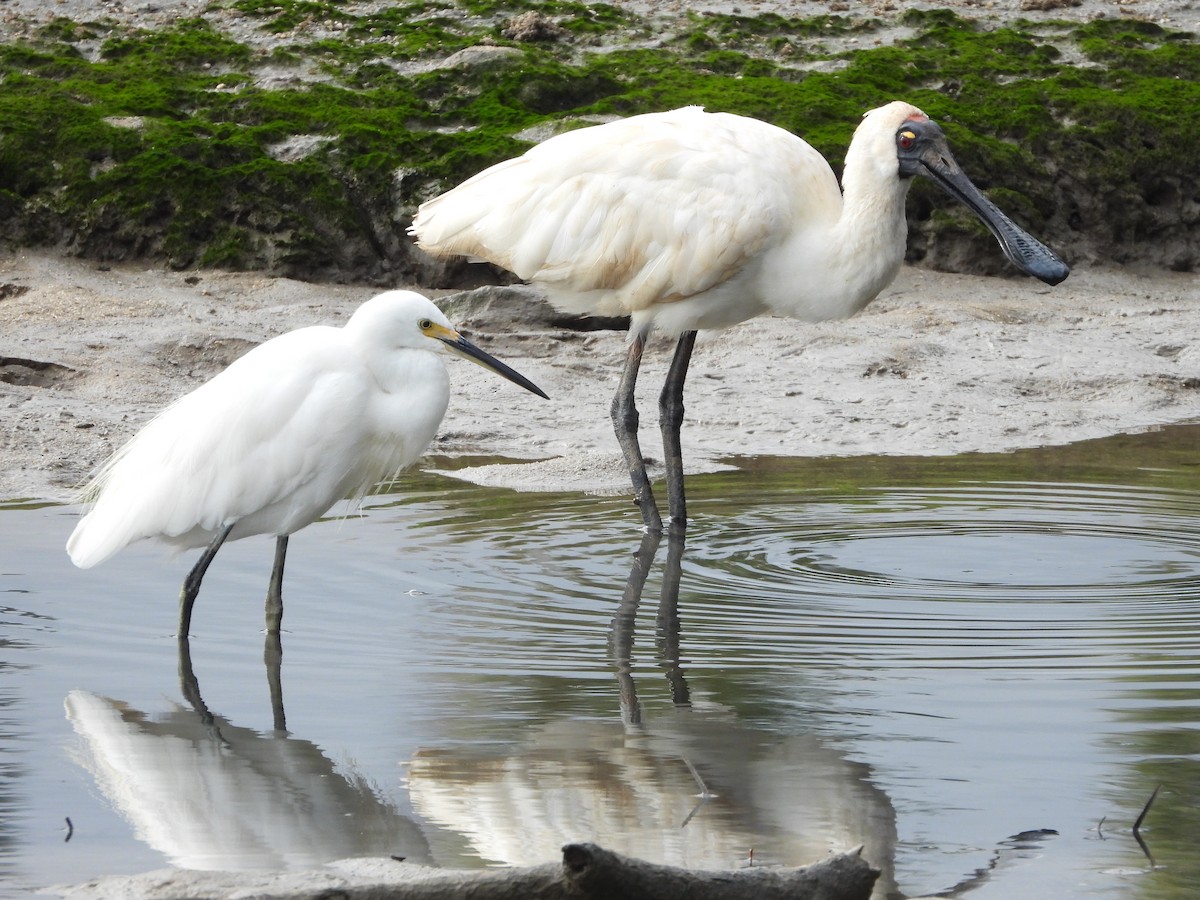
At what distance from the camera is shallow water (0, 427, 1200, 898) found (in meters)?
3.97

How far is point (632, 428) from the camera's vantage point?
8.29m

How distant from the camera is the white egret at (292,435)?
223 inches

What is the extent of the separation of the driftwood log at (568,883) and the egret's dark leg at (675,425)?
438 cm

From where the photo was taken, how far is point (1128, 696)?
508cm

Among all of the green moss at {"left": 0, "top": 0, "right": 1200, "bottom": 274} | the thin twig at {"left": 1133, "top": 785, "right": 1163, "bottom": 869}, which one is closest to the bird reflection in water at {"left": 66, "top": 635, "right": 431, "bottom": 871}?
the thin twig at {"left": 1133, "top": 785, "right": 1163, "bottom": 869}

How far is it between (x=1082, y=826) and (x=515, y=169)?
516cm

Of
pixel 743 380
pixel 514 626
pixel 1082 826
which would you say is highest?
pixel 1082 826

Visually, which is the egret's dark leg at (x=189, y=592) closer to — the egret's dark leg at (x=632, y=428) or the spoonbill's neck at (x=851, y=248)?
the egret's dark leg at (x=632, y=428)

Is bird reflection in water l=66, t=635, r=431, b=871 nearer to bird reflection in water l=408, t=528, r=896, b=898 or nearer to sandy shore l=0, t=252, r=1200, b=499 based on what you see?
bird reflection in water l=408, t=528, r=896, b=898

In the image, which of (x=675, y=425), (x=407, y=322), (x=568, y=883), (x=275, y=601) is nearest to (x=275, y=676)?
(x=275, y=601)

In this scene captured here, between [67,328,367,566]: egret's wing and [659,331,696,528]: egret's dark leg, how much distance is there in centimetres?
226

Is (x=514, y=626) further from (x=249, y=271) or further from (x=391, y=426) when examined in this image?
(x=249, y=271)

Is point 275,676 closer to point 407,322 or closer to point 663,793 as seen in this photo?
point 407,322

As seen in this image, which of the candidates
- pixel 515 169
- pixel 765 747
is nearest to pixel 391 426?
pixel 765 747
